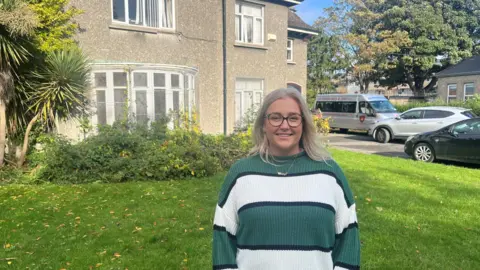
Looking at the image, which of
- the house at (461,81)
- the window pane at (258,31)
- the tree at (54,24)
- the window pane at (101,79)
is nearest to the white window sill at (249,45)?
the window pane at (258,31)

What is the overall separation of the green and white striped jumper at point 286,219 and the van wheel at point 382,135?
16.4 m

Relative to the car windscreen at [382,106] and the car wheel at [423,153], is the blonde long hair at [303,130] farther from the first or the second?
the car windscreen at [382,106]

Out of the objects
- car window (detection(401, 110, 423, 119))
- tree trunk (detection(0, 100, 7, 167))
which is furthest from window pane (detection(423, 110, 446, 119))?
tree trunk (detection(0, 100, 7, 167))

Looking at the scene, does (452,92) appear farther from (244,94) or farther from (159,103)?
(159,103)

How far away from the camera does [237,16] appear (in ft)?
50.8

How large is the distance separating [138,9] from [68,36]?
2.61 meters

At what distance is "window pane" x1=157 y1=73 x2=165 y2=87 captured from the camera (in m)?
11.5

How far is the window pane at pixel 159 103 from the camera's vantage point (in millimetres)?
11422

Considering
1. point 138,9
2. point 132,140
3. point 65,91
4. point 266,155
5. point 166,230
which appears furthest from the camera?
point 138,9

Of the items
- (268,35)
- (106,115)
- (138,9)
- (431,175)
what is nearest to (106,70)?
(106,115)

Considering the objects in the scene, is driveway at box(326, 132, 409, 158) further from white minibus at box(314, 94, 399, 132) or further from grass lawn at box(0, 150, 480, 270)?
grass lawn at box(0, 150, 480, 270)

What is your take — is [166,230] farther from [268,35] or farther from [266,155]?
[268,35]

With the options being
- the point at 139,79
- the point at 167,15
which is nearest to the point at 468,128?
the point at 139,79

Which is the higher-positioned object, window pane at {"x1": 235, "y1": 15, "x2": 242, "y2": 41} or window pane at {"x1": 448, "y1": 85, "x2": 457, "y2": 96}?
window pane at {"x1": 235, "y1": 15, "x2": 242, "y2": 41}
